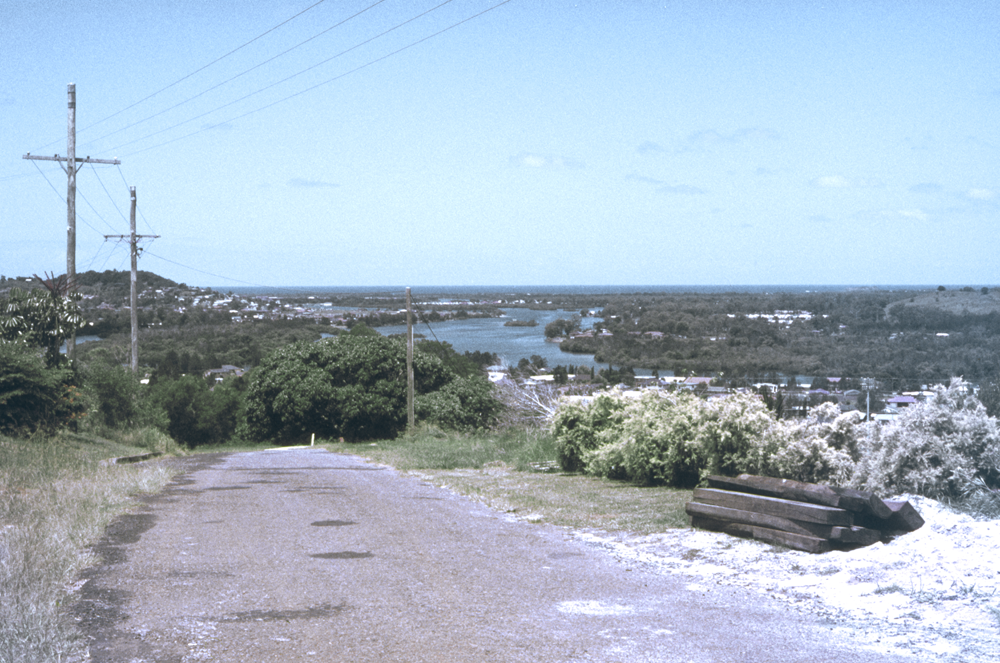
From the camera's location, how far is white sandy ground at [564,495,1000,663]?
5.85m

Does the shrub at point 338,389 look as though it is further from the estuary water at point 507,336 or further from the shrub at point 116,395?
the shrub at point 116,395

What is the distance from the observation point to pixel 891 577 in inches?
277

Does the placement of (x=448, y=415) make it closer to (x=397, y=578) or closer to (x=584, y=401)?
(x=584, y=401)

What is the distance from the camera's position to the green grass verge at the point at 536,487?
34.9 feet

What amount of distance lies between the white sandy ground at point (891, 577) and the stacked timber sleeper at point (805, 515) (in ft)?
0.45

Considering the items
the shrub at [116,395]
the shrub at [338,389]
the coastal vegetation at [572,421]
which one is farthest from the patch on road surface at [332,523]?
the shrub at [338,389]

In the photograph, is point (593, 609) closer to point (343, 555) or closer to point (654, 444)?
point (343, 555)

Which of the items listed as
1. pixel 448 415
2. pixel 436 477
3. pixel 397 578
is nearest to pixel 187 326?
pixel 448 415

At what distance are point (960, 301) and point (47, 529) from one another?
16.2 m

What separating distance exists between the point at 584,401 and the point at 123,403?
20112 millimetres

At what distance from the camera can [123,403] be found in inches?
1169

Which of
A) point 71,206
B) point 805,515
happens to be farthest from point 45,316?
point 805,515

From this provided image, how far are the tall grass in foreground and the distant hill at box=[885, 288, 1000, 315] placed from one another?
49.0 feet

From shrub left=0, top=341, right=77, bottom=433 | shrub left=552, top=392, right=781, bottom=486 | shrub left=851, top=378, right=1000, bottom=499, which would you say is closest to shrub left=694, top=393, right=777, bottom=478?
shrub left=552, top=392, right=781, bottom=486
